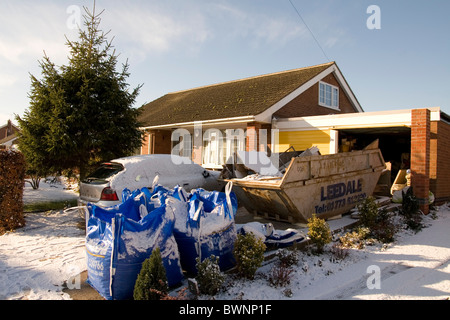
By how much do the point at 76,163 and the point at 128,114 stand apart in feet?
7.24

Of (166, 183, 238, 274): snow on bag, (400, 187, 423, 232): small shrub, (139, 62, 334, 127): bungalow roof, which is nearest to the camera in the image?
(166, 183, 238, 274): snow on bag

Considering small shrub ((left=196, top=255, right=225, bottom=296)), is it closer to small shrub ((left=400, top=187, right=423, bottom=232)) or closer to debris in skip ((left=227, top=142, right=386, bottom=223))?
debris in skip ((left=227, top=142, right=386, bottom=223))

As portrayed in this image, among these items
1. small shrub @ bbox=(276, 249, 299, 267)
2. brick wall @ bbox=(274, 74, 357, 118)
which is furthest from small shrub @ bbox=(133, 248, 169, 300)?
brick wall @ bbox=(274, 74, 357, 118)

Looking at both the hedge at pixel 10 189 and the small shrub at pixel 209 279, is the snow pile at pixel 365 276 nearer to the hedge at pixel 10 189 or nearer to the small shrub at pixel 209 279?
the small shrub at pixel 209 279

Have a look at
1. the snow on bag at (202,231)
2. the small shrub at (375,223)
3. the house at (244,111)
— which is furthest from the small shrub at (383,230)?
the house at (244,111)

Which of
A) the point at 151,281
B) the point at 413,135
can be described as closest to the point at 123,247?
the point at 151,281

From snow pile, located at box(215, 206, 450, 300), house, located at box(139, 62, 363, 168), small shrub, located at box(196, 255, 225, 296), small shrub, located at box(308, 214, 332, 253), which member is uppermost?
house, located at box(139, 62, 363, 168)

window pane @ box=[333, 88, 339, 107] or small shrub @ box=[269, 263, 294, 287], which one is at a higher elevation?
window pane @ box=[333, 88, 339, 107]

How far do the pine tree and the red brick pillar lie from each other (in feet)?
27.6

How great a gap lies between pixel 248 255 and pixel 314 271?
1.16 m

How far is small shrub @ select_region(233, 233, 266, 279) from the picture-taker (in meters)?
3.96
